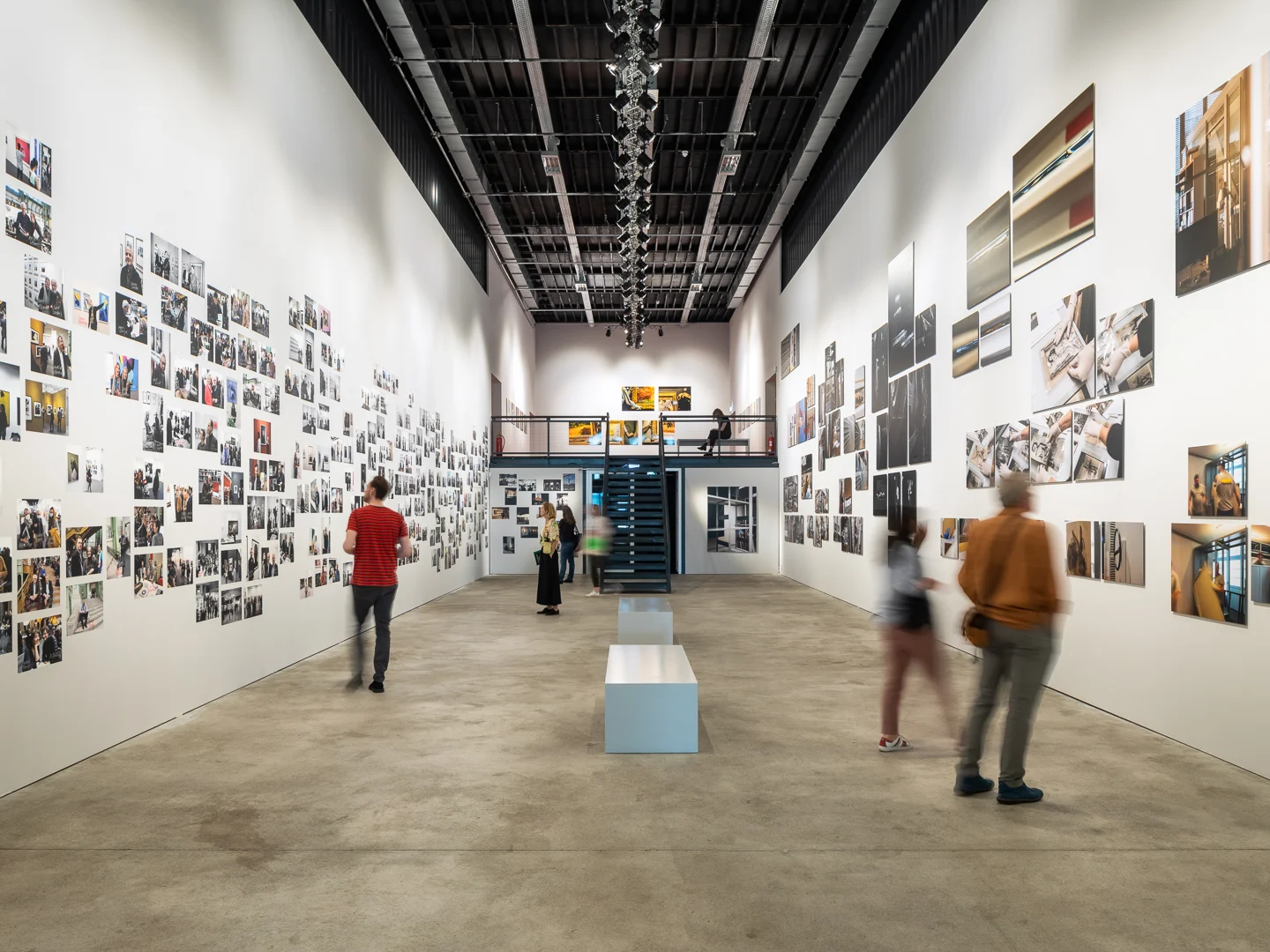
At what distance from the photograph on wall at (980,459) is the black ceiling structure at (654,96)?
4.52 meters

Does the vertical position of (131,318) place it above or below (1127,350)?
above

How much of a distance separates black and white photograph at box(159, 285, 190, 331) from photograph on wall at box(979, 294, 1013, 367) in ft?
23.5

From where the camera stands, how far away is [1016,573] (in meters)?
4.85

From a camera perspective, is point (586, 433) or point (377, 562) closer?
point (377, 562)

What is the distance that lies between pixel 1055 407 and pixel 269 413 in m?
7.05

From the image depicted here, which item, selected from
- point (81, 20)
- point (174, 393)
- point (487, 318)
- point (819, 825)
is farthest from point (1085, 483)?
point (487, 318)

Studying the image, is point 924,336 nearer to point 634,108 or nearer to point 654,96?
point 654,96

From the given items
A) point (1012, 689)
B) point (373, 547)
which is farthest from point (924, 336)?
point (1012, 689)

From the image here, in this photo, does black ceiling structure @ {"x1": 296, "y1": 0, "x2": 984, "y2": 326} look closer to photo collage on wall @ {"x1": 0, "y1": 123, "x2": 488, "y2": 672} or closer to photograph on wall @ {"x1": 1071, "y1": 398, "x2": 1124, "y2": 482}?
photo collage on wall @ {"x1": 0, "y1": 123, "x2": 488, "y2": 672}

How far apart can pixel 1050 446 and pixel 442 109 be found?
1103 centimetres

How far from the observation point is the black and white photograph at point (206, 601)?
7.52 meters

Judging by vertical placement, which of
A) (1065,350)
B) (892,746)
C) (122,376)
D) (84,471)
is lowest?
(892,746)

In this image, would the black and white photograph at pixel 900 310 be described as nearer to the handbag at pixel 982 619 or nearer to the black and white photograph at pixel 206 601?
the handbag at pixel 982 619

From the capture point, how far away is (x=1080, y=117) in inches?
306
